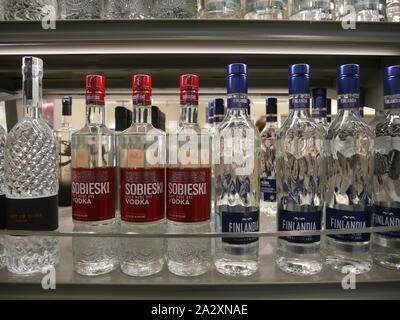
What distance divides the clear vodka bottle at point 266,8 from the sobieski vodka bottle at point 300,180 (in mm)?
245

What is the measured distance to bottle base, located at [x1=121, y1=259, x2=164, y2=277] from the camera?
0.65 m

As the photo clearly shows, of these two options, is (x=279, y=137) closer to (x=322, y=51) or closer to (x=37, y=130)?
(x=322, y=51)

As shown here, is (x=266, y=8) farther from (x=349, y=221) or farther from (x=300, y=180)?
(x=349, y=221)

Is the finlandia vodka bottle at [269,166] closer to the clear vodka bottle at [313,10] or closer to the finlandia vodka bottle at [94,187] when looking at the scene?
the clear vodka bottle at [313,10]

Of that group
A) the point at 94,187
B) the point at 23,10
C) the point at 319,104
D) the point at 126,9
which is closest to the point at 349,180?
the point at 319,104

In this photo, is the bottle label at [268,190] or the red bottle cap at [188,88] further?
the bottle label at [268,190]

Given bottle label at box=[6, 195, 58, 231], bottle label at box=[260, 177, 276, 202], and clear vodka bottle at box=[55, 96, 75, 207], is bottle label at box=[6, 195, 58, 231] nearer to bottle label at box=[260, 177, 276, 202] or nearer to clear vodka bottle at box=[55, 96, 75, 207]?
clear vodka bottle at box=[55, 96, 75, 207]

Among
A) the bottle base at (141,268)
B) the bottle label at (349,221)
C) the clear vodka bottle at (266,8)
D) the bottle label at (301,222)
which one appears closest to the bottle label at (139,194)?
the bottle base at (141,268)

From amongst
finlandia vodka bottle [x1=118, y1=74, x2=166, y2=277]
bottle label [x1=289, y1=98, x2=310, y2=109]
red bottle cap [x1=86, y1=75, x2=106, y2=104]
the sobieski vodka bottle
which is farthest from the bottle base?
bottle label [x1=289, y1=98, x2=310, y2=109]

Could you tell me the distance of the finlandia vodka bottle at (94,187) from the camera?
2.06 ft

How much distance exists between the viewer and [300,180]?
71 cm

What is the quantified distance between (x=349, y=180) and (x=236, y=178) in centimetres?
30

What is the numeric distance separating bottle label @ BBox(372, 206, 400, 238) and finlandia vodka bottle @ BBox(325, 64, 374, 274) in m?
0.03

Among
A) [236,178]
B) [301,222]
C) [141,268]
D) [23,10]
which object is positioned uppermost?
[23,10]
